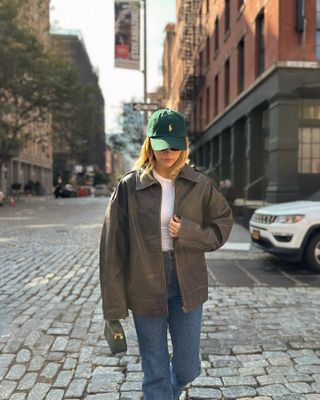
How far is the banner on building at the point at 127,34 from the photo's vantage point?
62.8 feet

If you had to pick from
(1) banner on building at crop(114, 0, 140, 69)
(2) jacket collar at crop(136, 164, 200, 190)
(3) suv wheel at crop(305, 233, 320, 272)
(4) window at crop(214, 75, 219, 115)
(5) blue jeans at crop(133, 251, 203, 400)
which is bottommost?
(3) suv wheel at crop(305, 233, 320, 272)

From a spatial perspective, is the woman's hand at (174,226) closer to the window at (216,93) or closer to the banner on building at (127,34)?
the banner on building at (127,34)

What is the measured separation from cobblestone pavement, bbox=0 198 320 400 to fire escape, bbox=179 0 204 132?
24.5 meters

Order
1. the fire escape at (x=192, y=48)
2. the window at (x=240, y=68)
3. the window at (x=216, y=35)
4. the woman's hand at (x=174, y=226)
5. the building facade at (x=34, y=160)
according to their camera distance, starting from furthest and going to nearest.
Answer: the building facade at (x=34, y=160) < the fire escape at (x=192, y=48) < the window at (x=216, y=35) < the window at (x=240, y=68) < the woman's hand at (x=174, y=226)

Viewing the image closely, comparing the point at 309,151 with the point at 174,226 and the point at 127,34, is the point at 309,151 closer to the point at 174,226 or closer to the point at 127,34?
the point at 127,34

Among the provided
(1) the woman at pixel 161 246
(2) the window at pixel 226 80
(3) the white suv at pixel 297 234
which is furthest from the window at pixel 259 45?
(1) the woman at pixel 161 246

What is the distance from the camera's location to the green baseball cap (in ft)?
8.09

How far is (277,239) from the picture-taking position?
8.00 meters

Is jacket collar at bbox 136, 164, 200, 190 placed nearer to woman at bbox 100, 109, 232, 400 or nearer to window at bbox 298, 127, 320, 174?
woman at bbox 100, 109, 232, 400

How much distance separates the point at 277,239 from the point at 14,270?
14.6 ft

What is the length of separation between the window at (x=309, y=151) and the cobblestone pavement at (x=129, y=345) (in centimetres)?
988

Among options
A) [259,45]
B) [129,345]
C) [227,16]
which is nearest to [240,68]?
[259,45]

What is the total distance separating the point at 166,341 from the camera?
8.65 feet

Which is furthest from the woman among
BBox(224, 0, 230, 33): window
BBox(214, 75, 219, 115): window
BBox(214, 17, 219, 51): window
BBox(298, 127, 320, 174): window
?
BBox(214, 17, 219, 51): window
